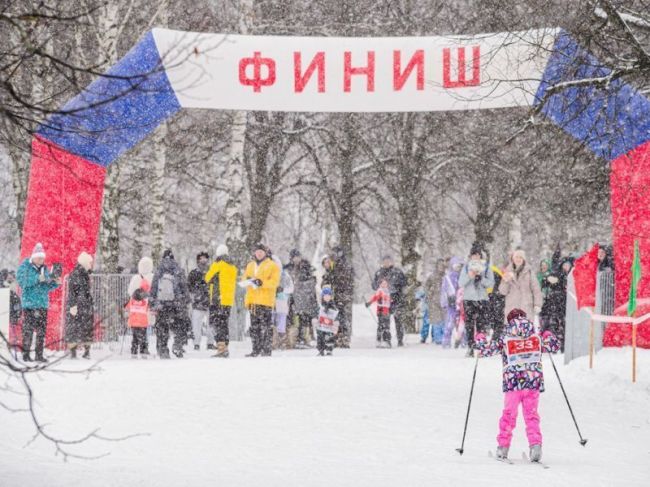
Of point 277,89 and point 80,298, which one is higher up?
point 277,89

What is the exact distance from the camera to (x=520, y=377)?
9227mm

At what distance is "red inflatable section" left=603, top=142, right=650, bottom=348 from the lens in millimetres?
15141

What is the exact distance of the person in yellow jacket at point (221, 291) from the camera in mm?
17500

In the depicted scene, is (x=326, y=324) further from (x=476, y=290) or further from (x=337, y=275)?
(x=476, y=290)

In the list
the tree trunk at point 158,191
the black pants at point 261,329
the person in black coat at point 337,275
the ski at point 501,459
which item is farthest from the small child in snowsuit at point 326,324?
the ski at point 501,459

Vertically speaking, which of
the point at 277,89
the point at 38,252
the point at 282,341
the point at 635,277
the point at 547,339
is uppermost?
the point at 277,89

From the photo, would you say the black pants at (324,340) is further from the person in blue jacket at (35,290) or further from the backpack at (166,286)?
the person in blue jacket at (35,290)

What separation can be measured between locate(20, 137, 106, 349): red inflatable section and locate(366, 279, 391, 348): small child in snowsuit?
209 inches

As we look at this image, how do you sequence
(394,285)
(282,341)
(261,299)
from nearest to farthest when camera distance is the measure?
1. (261,299)
2. (282,341)
3. (394,285)

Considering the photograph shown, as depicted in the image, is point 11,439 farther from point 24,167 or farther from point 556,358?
point 24,167

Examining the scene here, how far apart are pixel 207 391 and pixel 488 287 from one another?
5701 millimetres

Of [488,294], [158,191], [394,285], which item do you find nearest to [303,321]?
[394,285]

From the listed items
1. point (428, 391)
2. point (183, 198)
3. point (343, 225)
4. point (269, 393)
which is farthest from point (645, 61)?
point (183, 198)

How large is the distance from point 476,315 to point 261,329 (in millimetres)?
3103
